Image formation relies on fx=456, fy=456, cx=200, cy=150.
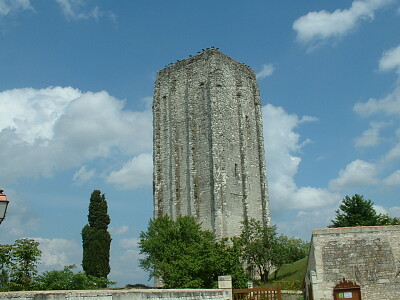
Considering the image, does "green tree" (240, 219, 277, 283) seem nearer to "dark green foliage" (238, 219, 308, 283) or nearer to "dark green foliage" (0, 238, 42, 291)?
"dark green foliage" (238, 219, 308, 283)

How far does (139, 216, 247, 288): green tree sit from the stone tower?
13.7 feet

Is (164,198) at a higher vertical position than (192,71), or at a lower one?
lower

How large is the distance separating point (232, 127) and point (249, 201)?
7.33 m

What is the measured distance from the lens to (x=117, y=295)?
10.9 meters

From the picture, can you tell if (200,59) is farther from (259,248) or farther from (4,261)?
(4,261)

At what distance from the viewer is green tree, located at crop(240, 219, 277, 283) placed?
124 feet

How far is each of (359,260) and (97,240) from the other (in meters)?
24.2

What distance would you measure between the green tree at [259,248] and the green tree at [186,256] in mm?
1846

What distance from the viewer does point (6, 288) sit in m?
17.2

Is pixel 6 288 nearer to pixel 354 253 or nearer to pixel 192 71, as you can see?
pixel 354 253

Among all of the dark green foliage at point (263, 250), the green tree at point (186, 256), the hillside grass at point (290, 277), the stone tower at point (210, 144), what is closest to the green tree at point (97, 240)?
the green tree at point (186, 256)

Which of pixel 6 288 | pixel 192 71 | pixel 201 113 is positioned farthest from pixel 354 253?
pixel 192 71

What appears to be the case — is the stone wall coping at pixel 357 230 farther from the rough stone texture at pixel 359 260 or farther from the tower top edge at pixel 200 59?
the tower top edge at pixel 200 59

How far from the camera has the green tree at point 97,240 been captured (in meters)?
39.4
